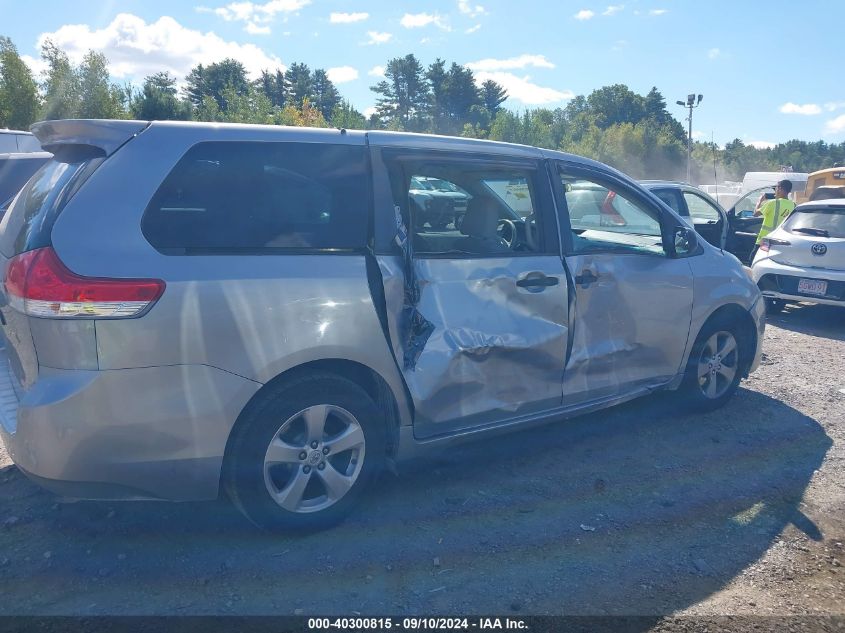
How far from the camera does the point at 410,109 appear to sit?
81125mm

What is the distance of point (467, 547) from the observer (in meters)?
3.40

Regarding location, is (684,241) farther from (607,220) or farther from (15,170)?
(15,170)

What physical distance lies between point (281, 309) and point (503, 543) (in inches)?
62.4

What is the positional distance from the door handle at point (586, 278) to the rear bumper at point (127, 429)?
2.09 metres

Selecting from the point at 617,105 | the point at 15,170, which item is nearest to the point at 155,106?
the point at 15,170

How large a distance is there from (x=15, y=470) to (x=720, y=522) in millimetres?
4027

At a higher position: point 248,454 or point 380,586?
point 248,454

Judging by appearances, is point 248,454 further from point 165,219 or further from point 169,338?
point 165,219

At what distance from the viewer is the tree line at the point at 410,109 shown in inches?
1260

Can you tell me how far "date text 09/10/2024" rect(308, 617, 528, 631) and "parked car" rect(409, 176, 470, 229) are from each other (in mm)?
2037

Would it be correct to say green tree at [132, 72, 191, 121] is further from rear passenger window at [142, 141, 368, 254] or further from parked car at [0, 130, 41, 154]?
rear passenger window at [142, 141, 368, 254]

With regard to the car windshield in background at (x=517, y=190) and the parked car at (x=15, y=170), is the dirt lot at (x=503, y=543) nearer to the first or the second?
the car windshield in background at (x=517, y=190)

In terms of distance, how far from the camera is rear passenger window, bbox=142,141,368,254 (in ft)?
9.85

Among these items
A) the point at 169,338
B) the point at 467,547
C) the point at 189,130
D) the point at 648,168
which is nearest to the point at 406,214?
the point at 189,130
